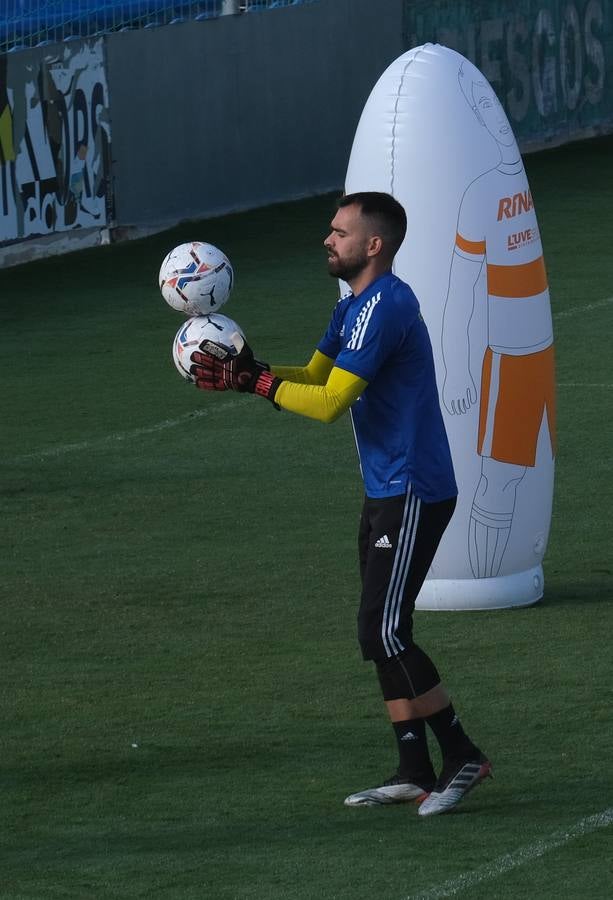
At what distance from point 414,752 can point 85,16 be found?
50.2 ft

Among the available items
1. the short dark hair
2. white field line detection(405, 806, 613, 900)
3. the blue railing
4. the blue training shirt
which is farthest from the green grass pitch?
the blue railing

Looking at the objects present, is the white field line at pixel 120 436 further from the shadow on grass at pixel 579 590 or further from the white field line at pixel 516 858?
the white field line at pixel 516 858

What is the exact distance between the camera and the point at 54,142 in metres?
19.8

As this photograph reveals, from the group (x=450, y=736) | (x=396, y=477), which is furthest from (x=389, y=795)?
(x=396, y=477)

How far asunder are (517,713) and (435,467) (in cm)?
150

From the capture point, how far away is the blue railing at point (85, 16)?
65.1 ft

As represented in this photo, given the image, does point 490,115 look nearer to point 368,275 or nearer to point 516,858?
point 368,275

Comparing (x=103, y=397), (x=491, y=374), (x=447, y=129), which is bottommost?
(x=103, y=397)

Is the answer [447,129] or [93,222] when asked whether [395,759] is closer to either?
[447,129]

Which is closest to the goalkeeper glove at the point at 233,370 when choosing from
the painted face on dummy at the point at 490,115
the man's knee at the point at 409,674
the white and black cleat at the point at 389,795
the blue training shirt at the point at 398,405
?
the blue training shirt at the point at 398,405

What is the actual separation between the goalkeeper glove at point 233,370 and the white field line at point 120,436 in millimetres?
5899

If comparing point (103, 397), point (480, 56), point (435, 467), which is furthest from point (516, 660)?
point (480, 56)

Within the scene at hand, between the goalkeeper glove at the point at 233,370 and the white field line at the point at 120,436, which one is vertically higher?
the goalkeeper glove at the point at 233,370

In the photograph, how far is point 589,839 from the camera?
20.4 feet
